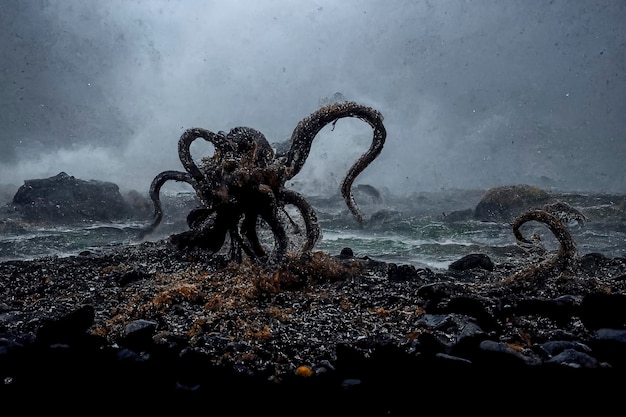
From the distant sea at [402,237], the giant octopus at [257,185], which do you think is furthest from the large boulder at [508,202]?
the giant octopus at [257,185]

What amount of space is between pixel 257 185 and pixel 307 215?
91 centimetres

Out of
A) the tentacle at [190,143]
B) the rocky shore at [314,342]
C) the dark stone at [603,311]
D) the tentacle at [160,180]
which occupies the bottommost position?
the rocky shore at [314,342]

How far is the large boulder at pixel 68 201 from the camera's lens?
19703 millimetres

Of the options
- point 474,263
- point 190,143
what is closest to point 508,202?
point 474,263

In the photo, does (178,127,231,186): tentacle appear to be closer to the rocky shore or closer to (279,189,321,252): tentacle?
(279,189,321,252): tentacle

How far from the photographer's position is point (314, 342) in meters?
3.43

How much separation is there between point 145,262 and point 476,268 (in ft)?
20.1

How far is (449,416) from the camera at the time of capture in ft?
7.56

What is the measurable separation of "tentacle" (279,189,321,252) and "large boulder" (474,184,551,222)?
51.2 feet

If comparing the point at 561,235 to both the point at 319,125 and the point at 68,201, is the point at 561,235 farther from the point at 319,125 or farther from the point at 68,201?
the point at 68,201

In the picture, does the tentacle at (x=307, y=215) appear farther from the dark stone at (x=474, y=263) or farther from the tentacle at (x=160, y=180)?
the dark stone at (x=474, y=263)

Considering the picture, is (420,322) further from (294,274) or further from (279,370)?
(294,274)

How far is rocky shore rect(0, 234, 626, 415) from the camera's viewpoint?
2555 millimetres

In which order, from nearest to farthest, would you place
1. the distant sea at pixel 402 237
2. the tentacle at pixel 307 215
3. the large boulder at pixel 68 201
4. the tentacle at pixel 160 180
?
the tentacle at pixel 307 215, the tentacle at pixel 160 180, the distant sea at pixel 402 237, the large boulder at pixel 68 201
